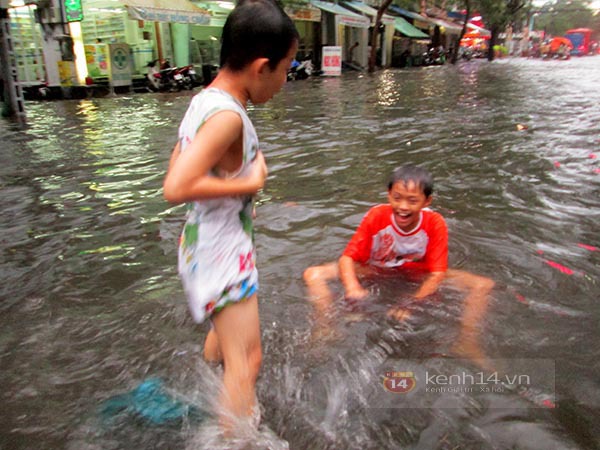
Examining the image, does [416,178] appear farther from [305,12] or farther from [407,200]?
[305,12]

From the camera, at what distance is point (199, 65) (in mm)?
20109

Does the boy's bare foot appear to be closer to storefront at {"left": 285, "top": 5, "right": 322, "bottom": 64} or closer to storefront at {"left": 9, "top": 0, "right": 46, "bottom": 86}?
storefront at {"left": 9, "top": 0, "right": 46, "bottom": 86}

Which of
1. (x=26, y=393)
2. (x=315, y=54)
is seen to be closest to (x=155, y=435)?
(x=26, y=393)

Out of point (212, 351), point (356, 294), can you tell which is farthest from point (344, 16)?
point (212, 351)

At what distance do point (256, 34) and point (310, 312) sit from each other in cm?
171

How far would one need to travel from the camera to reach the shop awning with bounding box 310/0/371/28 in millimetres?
27156

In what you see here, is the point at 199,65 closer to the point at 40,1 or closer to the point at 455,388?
the point at 40,1

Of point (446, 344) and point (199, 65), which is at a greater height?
point (199, 65)

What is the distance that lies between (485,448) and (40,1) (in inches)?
636

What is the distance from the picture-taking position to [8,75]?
34.5 feet

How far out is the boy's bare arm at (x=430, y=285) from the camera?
287 cm

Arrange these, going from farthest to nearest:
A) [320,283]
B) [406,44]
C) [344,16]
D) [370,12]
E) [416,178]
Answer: [406,44], [370,12], [344,16], [320,283], [416,178]

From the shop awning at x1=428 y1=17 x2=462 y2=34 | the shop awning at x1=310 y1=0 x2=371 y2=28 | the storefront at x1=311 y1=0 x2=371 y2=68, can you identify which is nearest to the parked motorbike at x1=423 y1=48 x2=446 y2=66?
the shop awning at x1=428 y1=17 x2=462 y2=34

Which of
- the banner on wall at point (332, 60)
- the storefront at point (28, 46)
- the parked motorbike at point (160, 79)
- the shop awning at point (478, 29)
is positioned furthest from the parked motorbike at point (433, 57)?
the storefront at point (28, 46)
